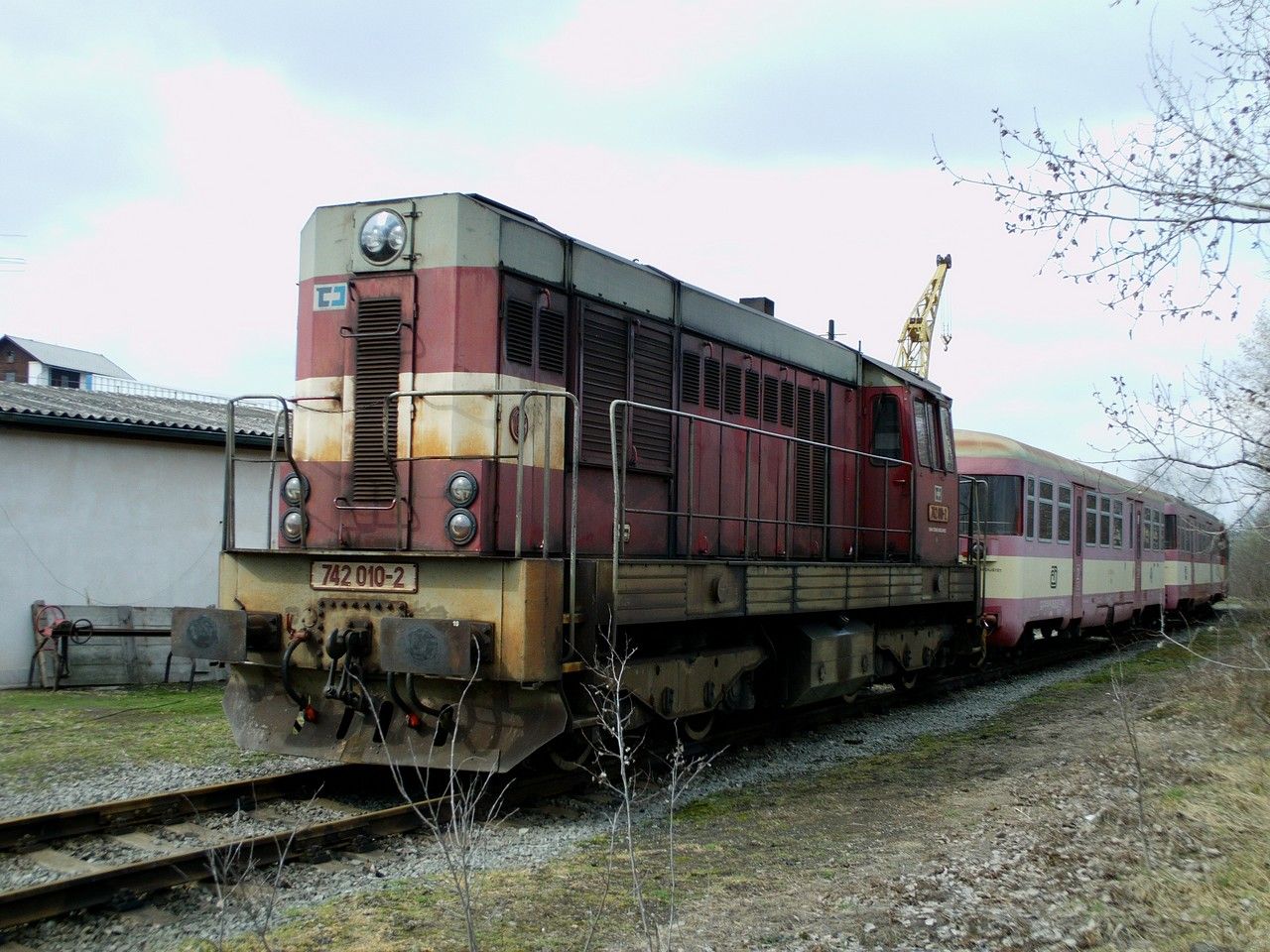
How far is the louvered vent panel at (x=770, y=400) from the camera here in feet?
32.8

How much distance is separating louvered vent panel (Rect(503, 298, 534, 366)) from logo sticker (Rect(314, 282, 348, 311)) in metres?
1.13

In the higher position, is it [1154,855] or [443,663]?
[443,663]

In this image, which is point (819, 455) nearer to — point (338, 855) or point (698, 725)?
point (698, 725)

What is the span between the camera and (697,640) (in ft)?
26.9

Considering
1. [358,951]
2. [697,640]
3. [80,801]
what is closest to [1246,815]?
[697,640]

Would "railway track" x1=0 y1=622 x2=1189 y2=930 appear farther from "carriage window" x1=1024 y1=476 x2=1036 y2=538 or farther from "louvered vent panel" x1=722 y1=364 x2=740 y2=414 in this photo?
"carriage window" x1=1024 y1=476 x2=1036 y2=538

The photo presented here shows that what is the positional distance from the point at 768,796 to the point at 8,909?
4637 mm

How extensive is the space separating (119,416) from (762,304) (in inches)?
313

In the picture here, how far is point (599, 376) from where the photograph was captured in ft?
26.1

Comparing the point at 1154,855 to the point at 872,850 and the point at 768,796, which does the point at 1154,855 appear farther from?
the point at 768,796

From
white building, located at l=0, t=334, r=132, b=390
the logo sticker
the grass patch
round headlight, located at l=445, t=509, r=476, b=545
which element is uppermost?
white building, located at l=0, t=334, r=132, b=390

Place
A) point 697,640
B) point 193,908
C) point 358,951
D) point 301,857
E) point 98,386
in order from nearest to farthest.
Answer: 1. point 358,951
2. point 193,908
3. point 301,857
4. point 697,640
5. point 98,386

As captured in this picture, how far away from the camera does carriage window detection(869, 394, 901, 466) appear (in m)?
11.7

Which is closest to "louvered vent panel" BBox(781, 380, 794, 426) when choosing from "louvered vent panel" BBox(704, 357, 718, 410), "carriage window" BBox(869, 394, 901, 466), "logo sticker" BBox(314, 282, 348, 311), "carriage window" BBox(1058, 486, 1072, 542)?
"louvered vent panel" BBox(704, 357, 718, 410)
